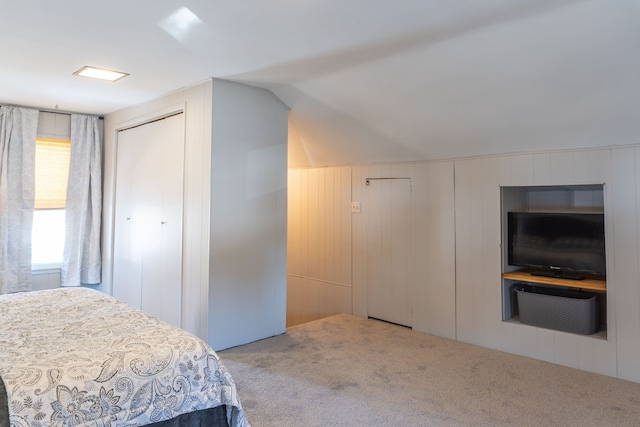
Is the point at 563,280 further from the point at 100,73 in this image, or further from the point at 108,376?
the point at 100,73

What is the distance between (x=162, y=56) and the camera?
2.96 m

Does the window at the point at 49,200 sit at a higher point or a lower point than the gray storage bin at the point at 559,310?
higher

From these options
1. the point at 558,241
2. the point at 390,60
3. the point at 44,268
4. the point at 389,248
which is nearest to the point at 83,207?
the point at 44,268

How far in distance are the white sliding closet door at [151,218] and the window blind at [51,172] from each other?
2.07ft

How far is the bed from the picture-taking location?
138 cm

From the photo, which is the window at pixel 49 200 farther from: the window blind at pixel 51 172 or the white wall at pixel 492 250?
the white wall at pixel 492 250

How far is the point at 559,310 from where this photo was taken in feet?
10.7

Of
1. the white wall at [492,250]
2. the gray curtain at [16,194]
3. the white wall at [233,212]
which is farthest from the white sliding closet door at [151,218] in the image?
the white wall at [492,250]

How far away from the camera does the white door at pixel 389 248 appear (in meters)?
4.20

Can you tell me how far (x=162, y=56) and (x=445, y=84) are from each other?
202cm

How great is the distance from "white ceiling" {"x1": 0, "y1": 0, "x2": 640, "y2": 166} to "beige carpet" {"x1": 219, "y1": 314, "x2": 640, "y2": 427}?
1.70m

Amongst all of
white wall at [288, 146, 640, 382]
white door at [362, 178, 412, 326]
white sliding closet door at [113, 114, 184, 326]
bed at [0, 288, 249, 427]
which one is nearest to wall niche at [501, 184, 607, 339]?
white wall at [288, 146, 640, 382]

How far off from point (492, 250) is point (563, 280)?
1.86 ft

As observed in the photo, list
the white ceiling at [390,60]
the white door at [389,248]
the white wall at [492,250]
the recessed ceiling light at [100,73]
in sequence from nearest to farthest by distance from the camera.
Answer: the white ceiling at [390,60] → the white wall at [492,250] → the recessed ceiling light at [100,73] → the white door at [389,248]
